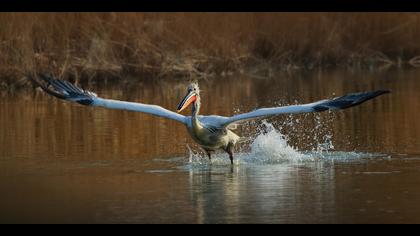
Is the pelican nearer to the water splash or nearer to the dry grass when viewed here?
the water splash

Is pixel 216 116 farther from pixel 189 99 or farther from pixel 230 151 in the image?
pixel 189 99

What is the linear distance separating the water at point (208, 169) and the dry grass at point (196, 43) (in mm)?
7155

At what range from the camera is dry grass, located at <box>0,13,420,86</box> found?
106ft

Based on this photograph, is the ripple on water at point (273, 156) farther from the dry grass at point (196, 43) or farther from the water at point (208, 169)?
the dry grass at point (196, 43)

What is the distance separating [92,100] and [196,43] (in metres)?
20.1

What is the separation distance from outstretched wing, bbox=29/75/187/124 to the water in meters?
0.60

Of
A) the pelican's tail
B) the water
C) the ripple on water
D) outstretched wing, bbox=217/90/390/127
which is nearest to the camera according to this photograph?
the water

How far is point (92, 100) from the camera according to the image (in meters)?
16.9

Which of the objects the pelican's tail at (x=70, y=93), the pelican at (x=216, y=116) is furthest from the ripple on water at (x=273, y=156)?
the pelican's tail at (x=70, y=93)

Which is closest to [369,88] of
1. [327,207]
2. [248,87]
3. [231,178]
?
[248,87]

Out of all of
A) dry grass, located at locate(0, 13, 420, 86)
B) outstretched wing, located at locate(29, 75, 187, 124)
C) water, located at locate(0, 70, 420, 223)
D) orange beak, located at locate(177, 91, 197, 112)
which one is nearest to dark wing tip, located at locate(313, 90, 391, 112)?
water, located at locate(0, 70, 420, 223)
